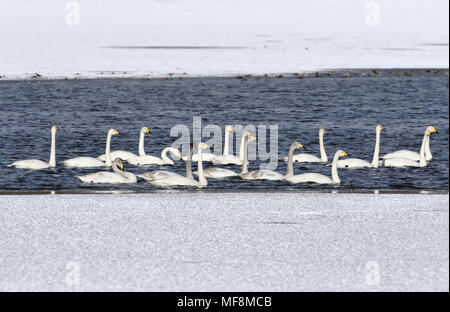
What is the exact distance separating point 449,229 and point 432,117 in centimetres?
1907

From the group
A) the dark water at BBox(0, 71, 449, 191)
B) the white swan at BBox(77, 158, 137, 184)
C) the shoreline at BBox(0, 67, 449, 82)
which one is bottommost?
the white swan at BBox(77, 158, 137, 184)

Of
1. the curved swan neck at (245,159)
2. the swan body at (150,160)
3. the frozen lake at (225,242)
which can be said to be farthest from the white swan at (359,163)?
the frozen lake at (225,242)

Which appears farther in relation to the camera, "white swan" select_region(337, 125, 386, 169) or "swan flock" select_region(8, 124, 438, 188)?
"white swan" select_region(337, 125, 386, 169)

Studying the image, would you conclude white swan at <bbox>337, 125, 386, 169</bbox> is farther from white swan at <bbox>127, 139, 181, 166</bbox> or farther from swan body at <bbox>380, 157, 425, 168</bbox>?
white swan at <bbox>127, 139, 181, 166</bbox>

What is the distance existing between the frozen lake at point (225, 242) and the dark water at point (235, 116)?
10.3 ft

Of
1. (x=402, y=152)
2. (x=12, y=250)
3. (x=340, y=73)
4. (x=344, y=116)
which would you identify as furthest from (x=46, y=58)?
(x=12, y=250)

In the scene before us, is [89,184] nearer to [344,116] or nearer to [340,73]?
[344,116]

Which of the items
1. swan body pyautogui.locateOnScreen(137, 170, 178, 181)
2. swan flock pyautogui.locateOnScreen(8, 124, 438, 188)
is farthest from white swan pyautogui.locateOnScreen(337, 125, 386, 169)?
swan body pyautogui.locateOnScreen(137, 170, 178, 181)

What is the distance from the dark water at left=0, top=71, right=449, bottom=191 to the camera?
17094mm

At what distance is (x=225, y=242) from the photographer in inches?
383

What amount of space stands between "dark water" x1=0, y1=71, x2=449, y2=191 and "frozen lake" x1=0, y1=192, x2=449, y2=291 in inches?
123

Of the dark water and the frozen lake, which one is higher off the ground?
the dark water

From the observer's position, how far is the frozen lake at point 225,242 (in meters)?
8.13

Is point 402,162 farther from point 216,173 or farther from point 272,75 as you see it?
point 272,75
